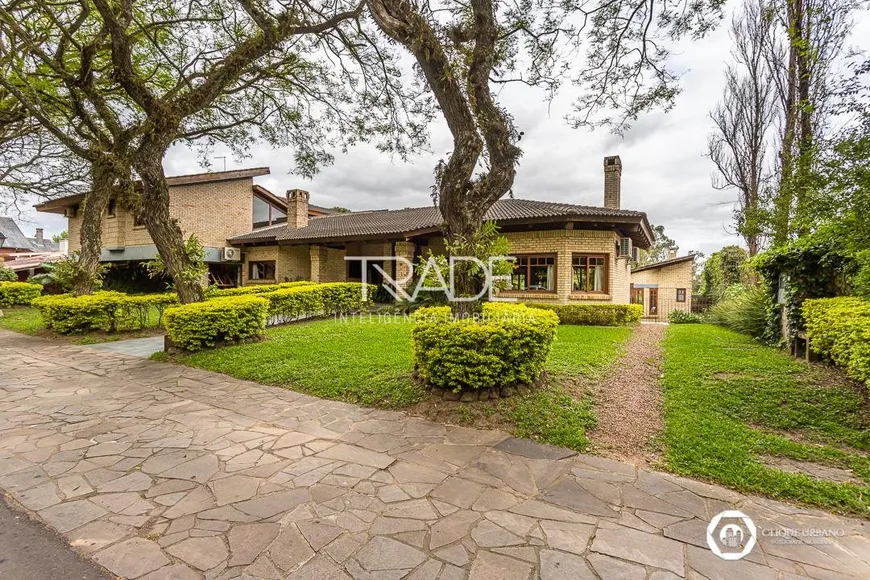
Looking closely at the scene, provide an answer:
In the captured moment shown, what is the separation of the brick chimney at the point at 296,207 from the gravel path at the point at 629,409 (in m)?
16.4

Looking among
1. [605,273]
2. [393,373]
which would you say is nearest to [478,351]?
[393,373]

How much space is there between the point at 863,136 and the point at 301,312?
11.4 m

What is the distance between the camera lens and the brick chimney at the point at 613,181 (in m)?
15.0

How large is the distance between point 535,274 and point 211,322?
386 inches

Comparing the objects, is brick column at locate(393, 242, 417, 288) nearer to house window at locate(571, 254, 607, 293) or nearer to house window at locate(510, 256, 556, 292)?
house window at locate(510, 256, 556, 292)

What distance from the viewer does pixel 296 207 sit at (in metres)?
19.1

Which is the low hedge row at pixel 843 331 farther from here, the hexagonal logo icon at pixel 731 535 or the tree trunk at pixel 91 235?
the tree trunk at pixel 91 235

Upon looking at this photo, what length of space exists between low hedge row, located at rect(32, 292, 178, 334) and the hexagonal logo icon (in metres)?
11.9

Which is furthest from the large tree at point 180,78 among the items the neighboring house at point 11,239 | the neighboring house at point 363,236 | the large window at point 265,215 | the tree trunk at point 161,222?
the neighboring house at point 11,239

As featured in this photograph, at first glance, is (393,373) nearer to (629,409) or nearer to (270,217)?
(629,409)

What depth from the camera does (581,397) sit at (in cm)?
461

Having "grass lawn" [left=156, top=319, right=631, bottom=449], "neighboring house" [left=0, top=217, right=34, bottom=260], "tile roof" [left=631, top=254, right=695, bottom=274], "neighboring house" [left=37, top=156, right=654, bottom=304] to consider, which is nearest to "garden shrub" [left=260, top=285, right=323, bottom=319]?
"grass lawn" [left=156, top=319, right=631, bottom=449]

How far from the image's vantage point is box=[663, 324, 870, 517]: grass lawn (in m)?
2.69

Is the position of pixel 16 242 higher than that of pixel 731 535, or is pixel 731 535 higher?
pixel 16 242
